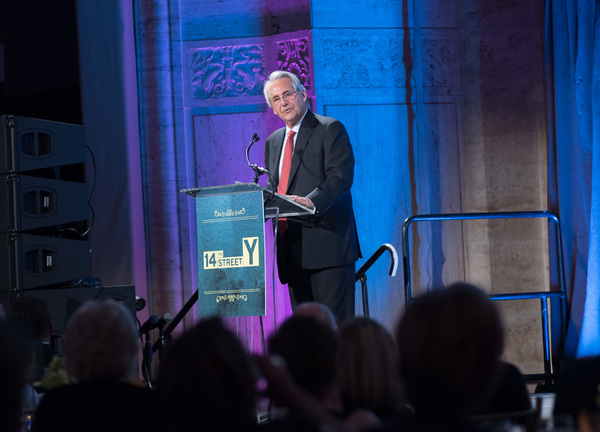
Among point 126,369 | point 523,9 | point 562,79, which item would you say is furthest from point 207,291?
point 523,9

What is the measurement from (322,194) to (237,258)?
0.62 m

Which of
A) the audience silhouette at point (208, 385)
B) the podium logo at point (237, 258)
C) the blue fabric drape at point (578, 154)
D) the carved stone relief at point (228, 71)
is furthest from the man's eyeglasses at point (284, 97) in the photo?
the audience silhouette at point (208, 385)

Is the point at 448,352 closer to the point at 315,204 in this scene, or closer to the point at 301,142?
the point at 315,204

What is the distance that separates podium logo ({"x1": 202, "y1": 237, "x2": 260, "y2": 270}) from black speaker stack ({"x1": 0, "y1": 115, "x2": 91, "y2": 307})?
51.3 inches

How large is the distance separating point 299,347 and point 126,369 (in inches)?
19.9

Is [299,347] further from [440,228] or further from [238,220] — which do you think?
[440,228]

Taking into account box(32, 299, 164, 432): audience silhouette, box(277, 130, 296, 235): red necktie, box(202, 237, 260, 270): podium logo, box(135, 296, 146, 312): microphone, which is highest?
box(277, 130, 296, 235): red necktie

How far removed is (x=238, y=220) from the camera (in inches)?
156

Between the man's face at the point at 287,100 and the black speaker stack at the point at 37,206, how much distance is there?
1418 mm

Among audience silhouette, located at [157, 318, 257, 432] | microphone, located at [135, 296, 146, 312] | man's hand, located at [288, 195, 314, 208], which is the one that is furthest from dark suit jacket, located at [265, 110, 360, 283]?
audience silhouette, located at [157, 318, 257, 432]

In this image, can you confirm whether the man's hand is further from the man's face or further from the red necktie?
the man's face

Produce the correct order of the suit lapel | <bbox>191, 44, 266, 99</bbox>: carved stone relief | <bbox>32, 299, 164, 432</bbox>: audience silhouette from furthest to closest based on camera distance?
<bbox>191, 44, 266, 99</bbox>: carved stone relief, the suit lapel, <bbox>32, 299, 164, 432</bbox>: audience silhouette

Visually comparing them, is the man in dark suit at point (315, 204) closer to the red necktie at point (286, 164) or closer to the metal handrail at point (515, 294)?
the red necktie at point (286, 164)

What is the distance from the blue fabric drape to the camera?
5.16 metres
